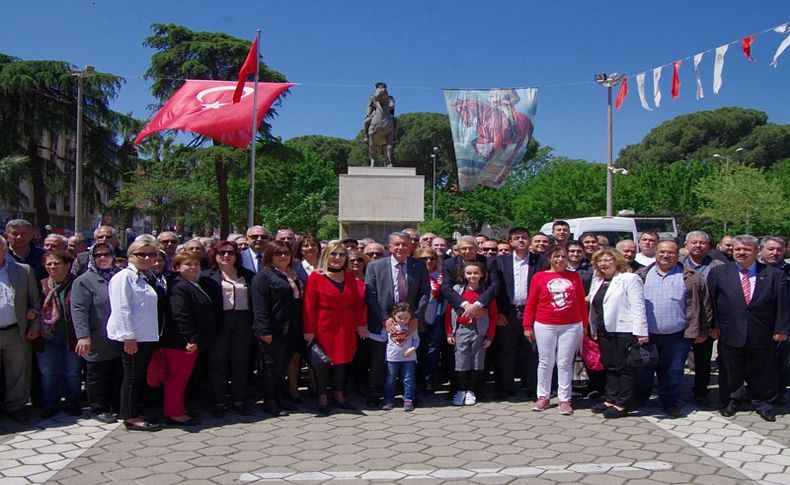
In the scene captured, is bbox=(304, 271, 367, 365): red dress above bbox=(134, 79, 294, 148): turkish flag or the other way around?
the other way around

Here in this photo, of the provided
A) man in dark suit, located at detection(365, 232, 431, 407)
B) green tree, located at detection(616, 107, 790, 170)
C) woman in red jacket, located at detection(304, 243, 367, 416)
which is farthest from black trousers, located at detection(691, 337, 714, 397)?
green tree, located at detection(616, 107, 790, 170)

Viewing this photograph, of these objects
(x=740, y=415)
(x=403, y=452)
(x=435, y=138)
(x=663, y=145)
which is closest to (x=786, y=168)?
(x=663, y=145)

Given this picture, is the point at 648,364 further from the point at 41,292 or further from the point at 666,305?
the point at 41,292

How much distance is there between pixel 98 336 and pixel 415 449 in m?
2.87

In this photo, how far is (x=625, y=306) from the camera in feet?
18.5

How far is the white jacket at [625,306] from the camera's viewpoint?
558 centimetres

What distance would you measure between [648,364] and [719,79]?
6.96 meters

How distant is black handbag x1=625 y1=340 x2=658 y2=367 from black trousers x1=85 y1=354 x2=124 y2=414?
4552 millimetres

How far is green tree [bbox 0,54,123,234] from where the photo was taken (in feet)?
84.0

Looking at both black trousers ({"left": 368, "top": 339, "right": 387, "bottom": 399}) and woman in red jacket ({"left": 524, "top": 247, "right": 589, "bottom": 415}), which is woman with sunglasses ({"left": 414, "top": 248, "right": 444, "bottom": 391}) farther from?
woman in red jacket ({"left": 524, "top": 247, "right": 589, "bottom": 415})

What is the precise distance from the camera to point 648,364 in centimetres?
555

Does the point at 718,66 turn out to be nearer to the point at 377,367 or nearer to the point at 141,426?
the point at 377,367

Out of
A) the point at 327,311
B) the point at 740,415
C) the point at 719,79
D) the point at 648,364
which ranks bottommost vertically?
the point at 740,415

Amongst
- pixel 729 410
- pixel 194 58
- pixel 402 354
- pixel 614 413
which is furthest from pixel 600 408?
pixel 194 58
